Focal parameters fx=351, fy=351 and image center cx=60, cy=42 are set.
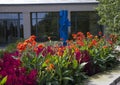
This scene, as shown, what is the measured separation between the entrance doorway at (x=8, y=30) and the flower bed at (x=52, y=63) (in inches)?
1174

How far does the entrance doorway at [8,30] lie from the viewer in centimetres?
4006

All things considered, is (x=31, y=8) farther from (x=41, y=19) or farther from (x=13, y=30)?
(x=13, y=30)

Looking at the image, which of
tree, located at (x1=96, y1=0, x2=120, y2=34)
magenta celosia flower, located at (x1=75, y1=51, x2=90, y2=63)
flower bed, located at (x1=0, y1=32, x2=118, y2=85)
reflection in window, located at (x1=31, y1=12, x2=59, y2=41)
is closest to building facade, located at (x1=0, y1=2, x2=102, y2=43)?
reflection in window, located at (x1=31, y1=12, x2=59, y2=41)

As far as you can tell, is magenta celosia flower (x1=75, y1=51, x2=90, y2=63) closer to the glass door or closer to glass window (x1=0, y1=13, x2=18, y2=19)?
the glass door

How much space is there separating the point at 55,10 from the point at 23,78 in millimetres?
32514

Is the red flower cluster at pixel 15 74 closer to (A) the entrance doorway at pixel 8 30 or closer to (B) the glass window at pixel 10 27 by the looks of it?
(B) the glass window at pixel 10 27

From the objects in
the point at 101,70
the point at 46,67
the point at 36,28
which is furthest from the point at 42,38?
the point at 46,67

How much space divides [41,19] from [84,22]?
4832mm

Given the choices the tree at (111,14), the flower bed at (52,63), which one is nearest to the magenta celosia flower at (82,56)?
the flower bed at (52,63)

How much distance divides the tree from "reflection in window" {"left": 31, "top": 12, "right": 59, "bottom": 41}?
51.8ft

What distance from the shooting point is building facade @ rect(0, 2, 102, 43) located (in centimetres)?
3787

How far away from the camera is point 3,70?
19.4 feet

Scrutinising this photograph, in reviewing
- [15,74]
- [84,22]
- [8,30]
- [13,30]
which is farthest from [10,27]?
[15,74]

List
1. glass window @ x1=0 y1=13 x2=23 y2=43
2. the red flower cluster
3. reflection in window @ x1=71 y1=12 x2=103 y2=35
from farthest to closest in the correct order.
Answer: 1. glass window @ x1=0 y1=13 x2=23 y2=43
2. reflection in window @ x1=71 y1=12 x2=103 y2=35
3. the red flower cluster
